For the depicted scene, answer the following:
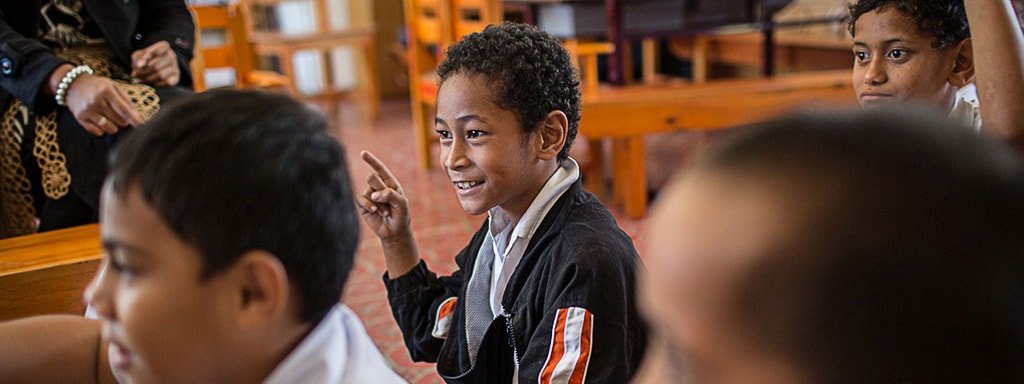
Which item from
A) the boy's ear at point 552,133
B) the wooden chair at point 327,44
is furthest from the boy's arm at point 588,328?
the wooden chair at point 327,44

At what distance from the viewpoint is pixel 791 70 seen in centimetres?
548

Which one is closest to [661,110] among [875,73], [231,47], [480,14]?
[480,14]

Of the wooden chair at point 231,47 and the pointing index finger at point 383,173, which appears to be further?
the wooden chair at point 231,47

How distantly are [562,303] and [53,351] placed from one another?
592mm

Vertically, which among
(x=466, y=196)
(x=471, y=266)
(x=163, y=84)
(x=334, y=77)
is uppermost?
(x=163, y=84)

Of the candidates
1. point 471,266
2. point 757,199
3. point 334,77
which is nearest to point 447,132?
point 471,266

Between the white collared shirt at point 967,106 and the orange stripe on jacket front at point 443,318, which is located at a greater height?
the white collared shirt at point 967,106

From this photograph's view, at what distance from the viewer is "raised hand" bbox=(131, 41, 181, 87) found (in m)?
1.85

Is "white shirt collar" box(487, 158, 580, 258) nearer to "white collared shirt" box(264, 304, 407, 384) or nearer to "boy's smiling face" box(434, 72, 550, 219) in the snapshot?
"boy's smiling face" box(434, 72, 550, 219)

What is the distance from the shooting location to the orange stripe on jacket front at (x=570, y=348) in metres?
1.09

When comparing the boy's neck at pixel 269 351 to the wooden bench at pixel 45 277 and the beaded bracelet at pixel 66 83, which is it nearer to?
the wooden bench at pixel 45 277

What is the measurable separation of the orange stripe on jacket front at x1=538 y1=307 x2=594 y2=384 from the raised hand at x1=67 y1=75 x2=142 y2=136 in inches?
40.8

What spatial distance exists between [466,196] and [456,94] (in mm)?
155

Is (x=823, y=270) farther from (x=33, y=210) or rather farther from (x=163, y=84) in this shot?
(x=33, y=210)
